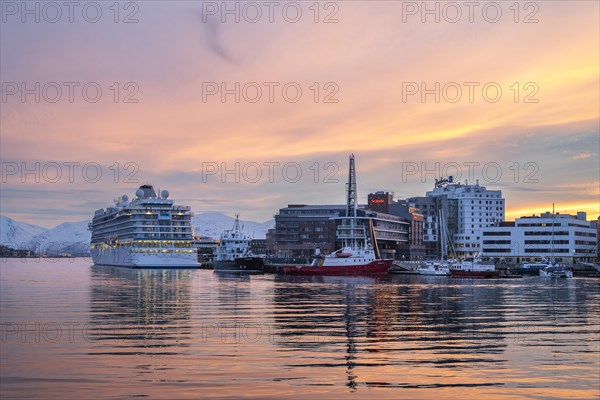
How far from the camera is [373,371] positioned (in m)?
26.0

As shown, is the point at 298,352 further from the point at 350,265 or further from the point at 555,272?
the point at 555,272

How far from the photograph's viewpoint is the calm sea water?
23.3 m

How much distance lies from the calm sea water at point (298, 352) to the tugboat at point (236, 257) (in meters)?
101

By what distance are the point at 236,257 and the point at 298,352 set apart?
132 m

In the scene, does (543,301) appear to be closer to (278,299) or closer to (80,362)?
(278,299)

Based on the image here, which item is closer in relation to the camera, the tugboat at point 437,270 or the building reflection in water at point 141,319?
the building reflection in water at point 141,319

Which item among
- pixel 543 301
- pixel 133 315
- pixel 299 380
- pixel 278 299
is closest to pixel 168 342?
pixel 299 380

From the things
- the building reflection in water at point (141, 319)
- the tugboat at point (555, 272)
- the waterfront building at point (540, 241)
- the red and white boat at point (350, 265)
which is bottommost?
the tugboat at point (555, 272)

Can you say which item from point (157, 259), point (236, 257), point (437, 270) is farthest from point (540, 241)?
point (157, 259)

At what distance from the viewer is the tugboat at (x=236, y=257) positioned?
6083 inches

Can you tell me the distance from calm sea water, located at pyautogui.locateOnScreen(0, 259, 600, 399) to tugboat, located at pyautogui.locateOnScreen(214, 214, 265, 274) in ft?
330

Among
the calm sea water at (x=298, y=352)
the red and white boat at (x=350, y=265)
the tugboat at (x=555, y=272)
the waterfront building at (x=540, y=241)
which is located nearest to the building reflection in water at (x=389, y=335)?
the calm sea water at (x=298, y=352)

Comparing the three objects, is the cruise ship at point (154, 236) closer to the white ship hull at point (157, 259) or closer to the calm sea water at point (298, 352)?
the white ship hull at point (157, 259)

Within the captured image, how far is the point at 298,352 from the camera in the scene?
30219 mm
